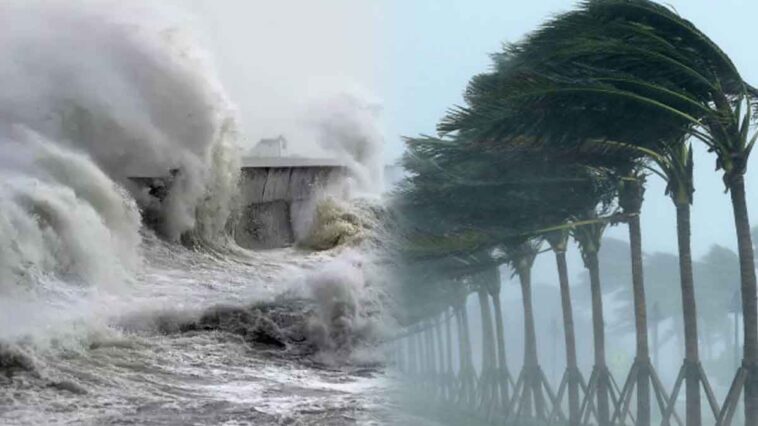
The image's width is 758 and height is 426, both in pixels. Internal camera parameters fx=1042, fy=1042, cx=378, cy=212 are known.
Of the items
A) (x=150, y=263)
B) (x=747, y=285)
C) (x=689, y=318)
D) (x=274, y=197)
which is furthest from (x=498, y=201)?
(x=274, y=197)

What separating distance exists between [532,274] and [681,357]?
58 cm

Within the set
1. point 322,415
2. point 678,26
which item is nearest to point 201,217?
point 322,415

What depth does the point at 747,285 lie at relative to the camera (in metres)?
2.28

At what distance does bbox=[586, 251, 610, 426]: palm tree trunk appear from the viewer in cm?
204

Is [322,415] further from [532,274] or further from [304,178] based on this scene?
[304,178]

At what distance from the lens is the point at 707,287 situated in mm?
2250

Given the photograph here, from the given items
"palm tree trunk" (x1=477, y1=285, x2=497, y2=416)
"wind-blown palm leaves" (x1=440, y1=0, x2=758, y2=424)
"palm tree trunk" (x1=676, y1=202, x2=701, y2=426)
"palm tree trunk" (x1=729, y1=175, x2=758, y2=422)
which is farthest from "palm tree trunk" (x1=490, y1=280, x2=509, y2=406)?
"palm tree trunk" (x1=729, y1=175, x2=758, y2=422)

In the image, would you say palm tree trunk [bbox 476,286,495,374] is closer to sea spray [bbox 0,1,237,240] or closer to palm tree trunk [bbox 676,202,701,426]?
palm tree trunk [bbox 676,202,701,426]

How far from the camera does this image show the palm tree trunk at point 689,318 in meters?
2.19

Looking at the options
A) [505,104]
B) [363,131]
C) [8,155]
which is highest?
[363,131]

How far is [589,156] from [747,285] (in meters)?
0.58

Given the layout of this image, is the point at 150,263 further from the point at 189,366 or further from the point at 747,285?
the point at 747,285

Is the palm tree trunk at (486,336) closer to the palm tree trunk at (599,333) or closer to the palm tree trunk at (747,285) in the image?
the palm tree trunk at (599,333)

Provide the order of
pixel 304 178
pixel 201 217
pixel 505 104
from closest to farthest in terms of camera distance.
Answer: pixel 505 104
pixel 201 217
pixel 304 178
